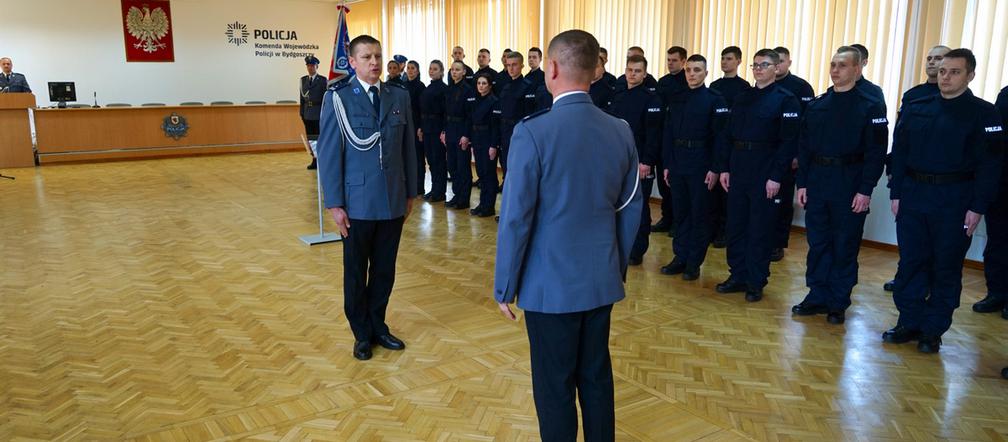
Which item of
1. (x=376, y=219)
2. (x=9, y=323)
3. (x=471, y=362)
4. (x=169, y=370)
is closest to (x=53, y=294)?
(x=9, y=323)

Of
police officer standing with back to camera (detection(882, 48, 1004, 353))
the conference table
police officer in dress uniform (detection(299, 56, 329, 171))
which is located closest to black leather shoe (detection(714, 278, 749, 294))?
police officer standing with back to camera (detection(882, 48, 1004, 353))

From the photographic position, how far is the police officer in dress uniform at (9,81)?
11.4 meters

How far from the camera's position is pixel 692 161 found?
5152 millimetres

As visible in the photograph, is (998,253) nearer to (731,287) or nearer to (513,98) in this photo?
(731,287)

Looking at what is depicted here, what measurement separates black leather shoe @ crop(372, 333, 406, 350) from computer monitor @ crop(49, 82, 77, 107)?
34.4 feet

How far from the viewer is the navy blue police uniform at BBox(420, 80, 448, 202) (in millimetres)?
8461

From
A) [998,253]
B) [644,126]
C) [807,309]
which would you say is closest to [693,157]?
[644,126]

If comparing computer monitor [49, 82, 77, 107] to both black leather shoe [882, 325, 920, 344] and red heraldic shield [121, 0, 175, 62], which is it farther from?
black leather shoe [882, 325, 920, 344]

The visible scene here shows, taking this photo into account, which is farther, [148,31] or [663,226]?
[148,31]

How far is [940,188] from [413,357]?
9.61 feet

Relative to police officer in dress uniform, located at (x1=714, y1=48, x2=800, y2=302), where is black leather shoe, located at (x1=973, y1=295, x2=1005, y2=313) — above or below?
below

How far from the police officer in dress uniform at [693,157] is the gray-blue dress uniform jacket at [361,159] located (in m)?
2.41

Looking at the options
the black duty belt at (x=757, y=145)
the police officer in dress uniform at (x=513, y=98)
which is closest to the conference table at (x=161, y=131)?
the police officer in dress uniform at (x=513, y=98)

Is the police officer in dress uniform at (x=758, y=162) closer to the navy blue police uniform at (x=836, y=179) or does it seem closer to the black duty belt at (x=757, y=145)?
the black duty belt at (x=757, y=145)
